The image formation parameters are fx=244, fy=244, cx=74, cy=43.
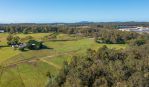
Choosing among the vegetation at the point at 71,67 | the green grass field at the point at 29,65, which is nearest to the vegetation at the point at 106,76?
the vegetation at the point at 71,67

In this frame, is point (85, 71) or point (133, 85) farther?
point (85, 71)

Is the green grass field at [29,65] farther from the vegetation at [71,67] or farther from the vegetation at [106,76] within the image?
the vegetation at [106,76]

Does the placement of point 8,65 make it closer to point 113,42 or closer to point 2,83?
point 2,83

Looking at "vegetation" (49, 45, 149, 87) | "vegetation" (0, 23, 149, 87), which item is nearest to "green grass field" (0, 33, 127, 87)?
"vegetation" (0, 23, 149, 87)

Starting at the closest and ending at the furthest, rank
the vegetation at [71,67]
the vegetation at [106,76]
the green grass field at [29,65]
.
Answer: the vegetation at [106,76]
the vegetation at [71,67]
the green grass field at [29,65]

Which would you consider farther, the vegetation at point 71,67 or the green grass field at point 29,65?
the green grass field at point 29,65

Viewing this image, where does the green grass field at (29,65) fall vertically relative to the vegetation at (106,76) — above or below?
below

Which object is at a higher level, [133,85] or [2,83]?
[133,85]

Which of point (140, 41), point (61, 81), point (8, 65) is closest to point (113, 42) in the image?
point (140, 41)

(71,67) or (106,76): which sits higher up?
(106,76)

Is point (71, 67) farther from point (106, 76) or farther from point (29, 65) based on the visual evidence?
point (29, 65)

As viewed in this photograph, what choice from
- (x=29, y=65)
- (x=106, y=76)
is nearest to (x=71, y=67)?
(x=106, y=76)
